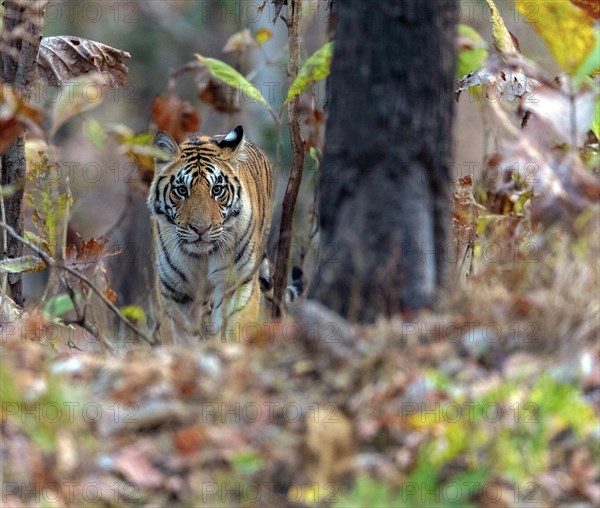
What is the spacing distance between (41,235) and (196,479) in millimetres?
3245

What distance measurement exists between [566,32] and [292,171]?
1.89 meters

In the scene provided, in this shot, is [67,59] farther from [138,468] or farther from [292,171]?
[138,468]

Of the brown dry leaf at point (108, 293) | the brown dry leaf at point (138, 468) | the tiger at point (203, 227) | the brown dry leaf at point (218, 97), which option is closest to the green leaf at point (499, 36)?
the tiger at point (203, 227)

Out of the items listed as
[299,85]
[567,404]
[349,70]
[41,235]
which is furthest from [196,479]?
[41,235]

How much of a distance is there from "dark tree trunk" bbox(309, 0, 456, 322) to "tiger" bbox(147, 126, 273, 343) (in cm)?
237

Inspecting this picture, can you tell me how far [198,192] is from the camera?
6867 mm

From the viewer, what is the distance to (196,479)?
3.50 m

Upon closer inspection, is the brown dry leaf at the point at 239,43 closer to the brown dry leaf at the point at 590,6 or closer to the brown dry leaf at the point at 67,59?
the brown dry leaf at the point at 67,59

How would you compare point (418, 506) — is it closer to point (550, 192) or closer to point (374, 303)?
point (374, 303)

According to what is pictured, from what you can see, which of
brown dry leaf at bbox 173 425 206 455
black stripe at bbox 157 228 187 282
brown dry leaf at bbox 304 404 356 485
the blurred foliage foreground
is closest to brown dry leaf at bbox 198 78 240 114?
black stripe at bbox 157 228 187 282

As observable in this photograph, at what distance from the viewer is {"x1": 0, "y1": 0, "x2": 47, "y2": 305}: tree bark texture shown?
6.06m

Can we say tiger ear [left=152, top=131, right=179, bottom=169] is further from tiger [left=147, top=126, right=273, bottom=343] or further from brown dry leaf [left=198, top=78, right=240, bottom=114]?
brown dry leaf [left=198, top=78, right=240, bottom=114]

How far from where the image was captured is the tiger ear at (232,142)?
7.12 metres

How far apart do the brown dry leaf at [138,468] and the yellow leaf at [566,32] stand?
2491mm
